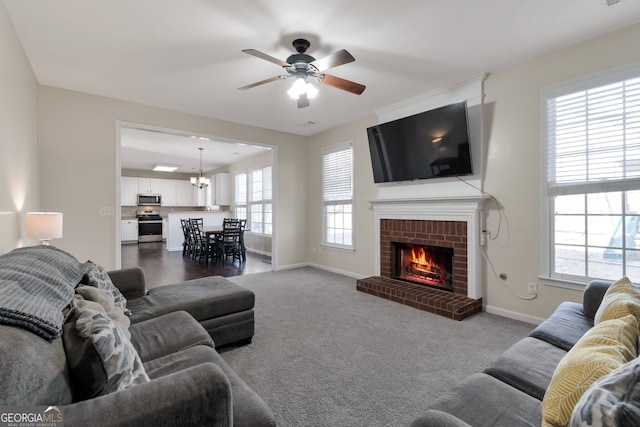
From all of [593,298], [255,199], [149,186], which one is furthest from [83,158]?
[149,186]

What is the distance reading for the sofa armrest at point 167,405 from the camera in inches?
34.3

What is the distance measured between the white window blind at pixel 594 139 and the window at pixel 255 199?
5.92 m

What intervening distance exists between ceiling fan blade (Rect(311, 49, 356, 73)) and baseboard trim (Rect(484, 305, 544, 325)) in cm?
308

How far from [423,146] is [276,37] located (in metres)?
2.22

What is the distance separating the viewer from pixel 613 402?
695 millimetres

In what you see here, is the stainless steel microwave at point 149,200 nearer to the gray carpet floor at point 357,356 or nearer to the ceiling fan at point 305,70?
the gray carpet floor at point 357,356

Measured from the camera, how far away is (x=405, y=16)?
92.7 inches

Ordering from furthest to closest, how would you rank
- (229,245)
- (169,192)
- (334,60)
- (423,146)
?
(169,192)
(229,245)
(423,146)
(334,60)

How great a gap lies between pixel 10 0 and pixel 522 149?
463cm

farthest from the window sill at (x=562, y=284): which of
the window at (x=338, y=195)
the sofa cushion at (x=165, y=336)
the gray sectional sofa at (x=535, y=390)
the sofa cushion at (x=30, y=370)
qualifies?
the sofa cushion at (x=30, y=370)

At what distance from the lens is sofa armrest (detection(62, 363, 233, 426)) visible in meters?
0.87

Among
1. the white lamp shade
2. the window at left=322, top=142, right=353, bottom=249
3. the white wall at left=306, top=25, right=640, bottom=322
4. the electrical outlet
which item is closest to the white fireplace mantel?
the white wall at left=306, top=25, right=640, bottom=322

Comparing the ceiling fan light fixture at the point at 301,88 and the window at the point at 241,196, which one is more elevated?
the ceiling fan light fixture at the point at 301,88

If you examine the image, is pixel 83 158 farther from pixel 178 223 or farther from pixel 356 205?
pixel 178 223
